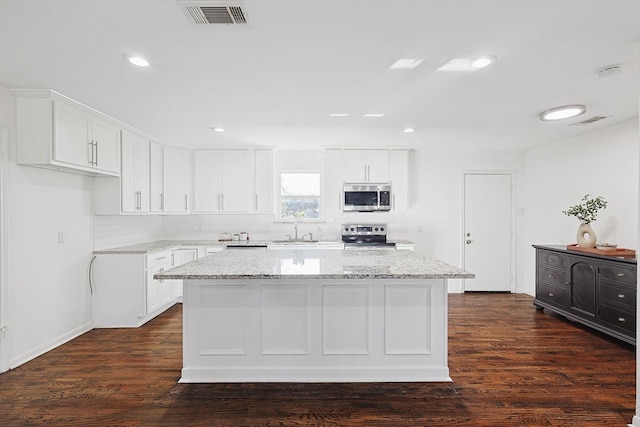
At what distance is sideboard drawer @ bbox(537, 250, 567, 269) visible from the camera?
13.6ft

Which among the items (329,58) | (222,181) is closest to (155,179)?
(222,181)

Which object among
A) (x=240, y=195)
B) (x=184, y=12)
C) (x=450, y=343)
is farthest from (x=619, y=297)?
(x=240, y=195)

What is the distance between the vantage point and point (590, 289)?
12.3 ft

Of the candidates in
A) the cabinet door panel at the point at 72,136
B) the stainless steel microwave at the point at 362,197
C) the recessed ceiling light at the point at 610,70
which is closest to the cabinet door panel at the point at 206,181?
the cabinet door panel at the point at 72,136

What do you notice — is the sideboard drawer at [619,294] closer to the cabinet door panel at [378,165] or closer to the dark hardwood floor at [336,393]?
the dark hardwood floor at [336,393]

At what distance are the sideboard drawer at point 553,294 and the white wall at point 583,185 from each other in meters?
0.76

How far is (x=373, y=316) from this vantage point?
8.88ft

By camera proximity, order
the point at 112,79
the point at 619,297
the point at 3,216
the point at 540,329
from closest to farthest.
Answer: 1. the point at 112,79
2. the point at 3,216
3. the point at 619,297
4. the point at 540,329

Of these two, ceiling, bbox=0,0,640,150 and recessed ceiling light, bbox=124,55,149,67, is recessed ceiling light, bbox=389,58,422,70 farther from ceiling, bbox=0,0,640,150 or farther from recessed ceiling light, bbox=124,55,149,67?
recessed ceiling light, bbox=124,55,149,67

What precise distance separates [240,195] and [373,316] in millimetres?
3381

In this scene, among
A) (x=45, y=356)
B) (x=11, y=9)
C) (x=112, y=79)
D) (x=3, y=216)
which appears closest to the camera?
(x=11, y=9)

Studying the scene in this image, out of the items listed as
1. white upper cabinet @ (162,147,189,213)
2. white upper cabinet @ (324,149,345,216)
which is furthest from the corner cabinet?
white upper cabinet @ (162,147,189,213)

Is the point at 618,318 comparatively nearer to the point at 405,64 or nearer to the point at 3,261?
the point at 405,64

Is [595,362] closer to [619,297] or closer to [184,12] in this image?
[619,297]
